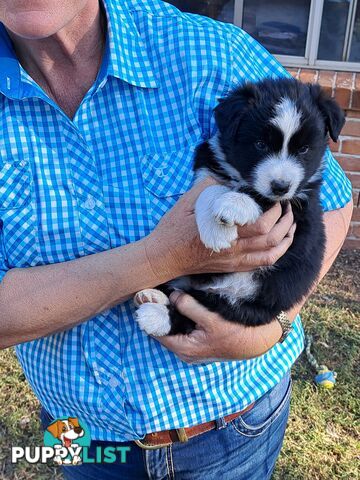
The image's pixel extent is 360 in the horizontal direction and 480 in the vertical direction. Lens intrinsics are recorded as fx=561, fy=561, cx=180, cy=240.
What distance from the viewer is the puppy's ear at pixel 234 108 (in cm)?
167

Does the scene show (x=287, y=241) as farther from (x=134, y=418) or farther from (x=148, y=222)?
(x=134, y=418)

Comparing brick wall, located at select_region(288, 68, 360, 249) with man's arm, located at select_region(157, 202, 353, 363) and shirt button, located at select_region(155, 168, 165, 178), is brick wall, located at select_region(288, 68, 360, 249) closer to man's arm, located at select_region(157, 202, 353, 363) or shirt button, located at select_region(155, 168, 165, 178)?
man's arm, located at select_region(157, 202, 353, 363)

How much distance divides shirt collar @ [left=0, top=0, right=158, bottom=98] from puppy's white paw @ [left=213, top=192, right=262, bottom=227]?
39cm

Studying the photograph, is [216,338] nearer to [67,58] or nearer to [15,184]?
[15,184]

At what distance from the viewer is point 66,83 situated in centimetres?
169

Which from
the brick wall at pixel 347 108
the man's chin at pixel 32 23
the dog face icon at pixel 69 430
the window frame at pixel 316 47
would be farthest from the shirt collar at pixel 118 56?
the window frame at pixel 316 47

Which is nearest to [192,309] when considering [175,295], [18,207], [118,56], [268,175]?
[175,295]

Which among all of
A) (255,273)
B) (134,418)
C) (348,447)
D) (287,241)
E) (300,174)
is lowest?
(348,447)

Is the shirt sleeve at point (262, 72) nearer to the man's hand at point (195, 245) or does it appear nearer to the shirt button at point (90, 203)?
the man's hand at point (195, 245)

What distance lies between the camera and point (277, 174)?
1.73 meters

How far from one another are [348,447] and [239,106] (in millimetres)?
Answer: 2138

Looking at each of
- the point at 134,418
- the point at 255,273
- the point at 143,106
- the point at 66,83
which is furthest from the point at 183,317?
the point at 66,83

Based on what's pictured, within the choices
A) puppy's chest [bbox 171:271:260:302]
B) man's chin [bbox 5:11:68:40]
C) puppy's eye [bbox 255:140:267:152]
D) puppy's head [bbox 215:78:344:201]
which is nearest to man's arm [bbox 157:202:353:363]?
puppy's chest [bbox 171:271:260:302]

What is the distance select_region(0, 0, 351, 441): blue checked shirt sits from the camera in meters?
1.56
